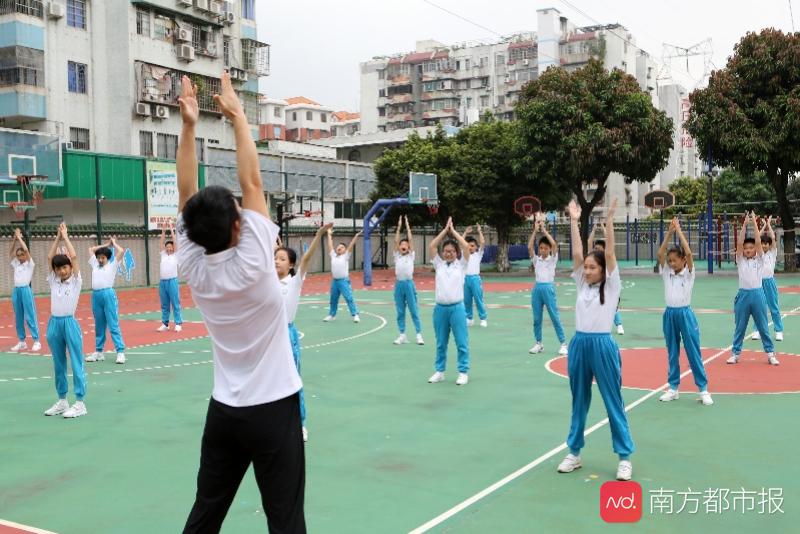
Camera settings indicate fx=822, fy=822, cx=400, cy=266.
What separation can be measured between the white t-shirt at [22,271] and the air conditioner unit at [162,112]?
905 inches

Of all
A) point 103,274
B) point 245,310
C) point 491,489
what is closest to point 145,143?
point 103,274

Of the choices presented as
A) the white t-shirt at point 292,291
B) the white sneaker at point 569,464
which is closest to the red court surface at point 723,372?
the white sneaker at point 569,464

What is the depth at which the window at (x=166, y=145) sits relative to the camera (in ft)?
119

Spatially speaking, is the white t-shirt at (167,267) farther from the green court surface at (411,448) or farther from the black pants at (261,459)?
the black pants at (261,459)

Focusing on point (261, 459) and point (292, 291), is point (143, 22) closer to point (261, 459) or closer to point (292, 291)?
point (292, 291)

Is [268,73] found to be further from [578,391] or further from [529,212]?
[578,391]

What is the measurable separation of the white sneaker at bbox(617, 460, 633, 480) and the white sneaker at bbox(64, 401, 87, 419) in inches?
213

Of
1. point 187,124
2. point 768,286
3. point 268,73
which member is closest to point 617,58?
point 268,73

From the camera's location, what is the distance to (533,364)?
1134cm

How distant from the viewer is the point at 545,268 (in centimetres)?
1256

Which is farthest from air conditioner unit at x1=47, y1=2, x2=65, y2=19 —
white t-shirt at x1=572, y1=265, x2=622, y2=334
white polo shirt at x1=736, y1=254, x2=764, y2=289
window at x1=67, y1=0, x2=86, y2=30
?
white t-shirt at x1=572, y1=265, x2=622, y2=334

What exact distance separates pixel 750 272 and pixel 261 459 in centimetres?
929

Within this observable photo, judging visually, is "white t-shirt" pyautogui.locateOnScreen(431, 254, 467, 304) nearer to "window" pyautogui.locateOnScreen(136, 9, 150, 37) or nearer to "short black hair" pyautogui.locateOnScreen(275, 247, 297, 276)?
"short black hair" pyautogui.locateOnScreen(275, 247, 297, 276)

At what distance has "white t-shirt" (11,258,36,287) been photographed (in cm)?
1342
